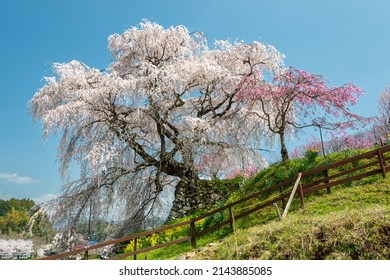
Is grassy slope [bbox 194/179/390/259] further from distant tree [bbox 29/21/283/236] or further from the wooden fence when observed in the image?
distant tree [bbox 29/21/283/236]

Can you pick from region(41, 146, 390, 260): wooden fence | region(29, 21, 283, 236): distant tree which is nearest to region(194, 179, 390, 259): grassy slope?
region(41, 146, 390, 260): wooden fence

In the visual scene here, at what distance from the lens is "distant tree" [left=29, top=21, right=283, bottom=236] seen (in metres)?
15.9

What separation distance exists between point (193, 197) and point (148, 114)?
403 centimetres

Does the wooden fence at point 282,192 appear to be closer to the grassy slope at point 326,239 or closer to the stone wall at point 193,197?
the grassy slope at point 326,239

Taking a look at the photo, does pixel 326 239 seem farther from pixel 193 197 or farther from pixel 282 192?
pixel 193 197

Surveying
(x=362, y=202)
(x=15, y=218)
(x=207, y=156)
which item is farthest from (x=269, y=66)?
(x=15, y=218)

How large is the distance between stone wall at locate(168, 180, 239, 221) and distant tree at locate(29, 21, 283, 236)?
306 mm

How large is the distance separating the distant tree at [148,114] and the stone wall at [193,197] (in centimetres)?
31

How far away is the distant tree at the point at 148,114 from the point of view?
15.9 metres

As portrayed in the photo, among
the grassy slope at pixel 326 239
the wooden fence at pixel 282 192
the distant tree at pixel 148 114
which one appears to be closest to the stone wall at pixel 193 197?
the distant tree at pixel 148 114

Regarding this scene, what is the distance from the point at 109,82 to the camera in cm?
1584
